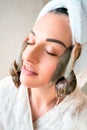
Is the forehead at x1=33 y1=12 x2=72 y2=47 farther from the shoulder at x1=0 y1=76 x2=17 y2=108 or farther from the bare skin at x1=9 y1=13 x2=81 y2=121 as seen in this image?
the shoulder at x1=0 y1=76 x2=17 y2=108

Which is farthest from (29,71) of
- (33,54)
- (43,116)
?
(43,116)

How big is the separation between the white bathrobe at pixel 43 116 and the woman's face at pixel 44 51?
133 millimetres

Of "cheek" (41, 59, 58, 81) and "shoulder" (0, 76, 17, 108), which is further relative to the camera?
"shoulder" (0, 76, 17, 108)

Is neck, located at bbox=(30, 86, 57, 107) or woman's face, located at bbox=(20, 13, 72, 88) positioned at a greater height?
woman's face, located at bbox=(20, 13, 72, 88)

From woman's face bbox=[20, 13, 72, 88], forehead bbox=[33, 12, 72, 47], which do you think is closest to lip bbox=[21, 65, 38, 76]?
woman's face bbox=[20, 13, 72, 88]

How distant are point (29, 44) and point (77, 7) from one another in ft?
0.59

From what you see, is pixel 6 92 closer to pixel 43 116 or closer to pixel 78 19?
pixel 43 116

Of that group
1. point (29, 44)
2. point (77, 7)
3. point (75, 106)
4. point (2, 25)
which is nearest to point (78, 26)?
point (77, 7)

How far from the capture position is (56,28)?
2.66 ft

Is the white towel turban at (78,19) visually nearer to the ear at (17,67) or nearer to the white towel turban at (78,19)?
the white towel turban at (78,19)

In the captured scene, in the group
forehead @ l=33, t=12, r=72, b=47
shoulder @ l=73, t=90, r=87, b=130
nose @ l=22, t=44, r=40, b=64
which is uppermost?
forehead @ l=33, t=12, r=72, b=47

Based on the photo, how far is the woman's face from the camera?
2.62 feet

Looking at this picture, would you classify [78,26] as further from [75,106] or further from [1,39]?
[1,39]

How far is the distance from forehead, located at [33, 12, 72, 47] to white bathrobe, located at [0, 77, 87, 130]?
0.22m
